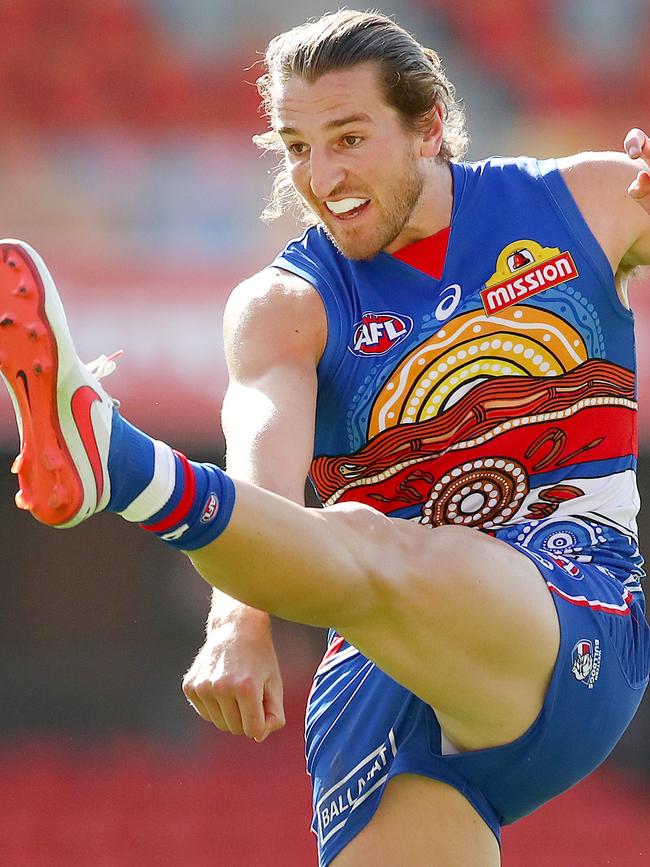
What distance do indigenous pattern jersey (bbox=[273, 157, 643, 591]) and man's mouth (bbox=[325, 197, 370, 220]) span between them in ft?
0.39

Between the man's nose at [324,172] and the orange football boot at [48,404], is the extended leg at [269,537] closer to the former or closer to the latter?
the orange football boot at [48,404]

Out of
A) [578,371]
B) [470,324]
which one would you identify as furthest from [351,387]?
[578,371]

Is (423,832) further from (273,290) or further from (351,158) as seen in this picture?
(351,158)

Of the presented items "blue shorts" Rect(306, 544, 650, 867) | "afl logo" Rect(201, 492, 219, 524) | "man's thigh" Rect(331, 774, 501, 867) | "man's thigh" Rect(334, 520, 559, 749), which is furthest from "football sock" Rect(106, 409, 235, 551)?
"man's thigh" Rect(331, 774, 501, 867)

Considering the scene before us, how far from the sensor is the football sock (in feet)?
7.36

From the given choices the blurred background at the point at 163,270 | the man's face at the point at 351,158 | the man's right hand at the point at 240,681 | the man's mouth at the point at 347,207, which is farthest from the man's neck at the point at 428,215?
the blurred background at the point at 163,270

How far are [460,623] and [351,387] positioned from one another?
0.65 metres

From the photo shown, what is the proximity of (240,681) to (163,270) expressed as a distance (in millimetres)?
4714

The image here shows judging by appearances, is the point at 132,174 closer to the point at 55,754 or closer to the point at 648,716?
the point at 55,754

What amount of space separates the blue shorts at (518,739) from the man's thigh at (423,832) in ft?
0.07

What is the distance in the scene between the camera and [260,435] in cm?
265

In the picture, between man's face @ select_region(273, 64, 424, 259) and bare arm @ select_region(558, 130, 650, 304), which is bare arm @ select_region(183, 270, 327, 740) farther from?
bare arm @ select_region(558, 130, 650, 304)

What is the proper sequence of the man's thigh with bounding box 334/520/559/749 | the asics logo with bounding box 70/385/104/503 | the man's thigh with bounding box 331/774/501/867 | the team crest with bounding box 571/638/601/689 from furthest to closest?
the man's thigh with bounding box 331/774/501/867, the team crest with bounding box 571/638/601/689, the man's thigh with bounding box 334/520/559/749, the asics logo with bounding box 70/385/104/503

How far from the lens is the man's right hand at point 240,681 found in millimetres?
2463
